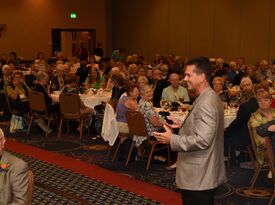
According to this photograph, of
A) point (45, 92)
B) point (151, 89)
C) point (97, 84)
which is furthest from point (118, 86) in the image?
point (97, 84)

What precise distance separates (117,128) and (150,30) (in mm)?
12745

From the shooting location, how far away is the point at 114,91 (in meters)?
8.97

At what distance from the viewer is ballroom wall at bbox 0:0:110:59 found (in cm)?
1942

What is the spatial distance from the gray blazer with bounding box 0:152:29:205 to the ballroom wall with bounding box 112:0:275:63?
12797 millimetres

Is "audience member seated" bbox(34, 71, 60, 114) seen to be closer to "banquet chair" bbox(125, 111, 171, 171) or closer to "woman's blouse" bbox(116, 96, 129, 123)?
"woman's blouse" bbox(116, 96, 129, 123)

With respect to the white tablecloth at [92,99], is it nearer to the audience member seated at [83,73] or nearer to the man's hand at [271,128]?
the audience member seated at [83,73]

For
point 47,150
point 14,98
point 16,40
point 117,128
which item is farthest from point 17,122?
point 16,40

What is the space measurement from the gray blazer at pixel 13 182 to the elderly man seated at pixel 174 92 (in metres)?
5.63

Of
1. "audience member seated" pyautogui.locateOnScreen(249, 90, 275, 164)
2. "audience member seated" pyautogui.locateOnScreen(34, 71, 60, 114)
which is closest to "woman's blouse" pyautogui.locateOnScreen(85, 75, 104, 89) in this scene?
"audience member seated" pyautogui.locateOnScreen(34, 71, 60, 114)

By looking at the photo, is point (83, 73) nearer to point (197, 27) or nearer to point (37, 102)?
point (37, 102)

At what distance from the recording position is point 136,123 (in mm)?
6852

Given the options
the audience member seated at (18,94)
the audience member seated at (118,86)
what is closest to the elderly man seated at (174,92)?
the audience member seated at (118,86)

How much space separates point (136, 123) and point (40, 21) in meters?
14.4

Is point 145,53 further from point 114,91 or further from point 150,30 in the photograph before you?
point 114,91
